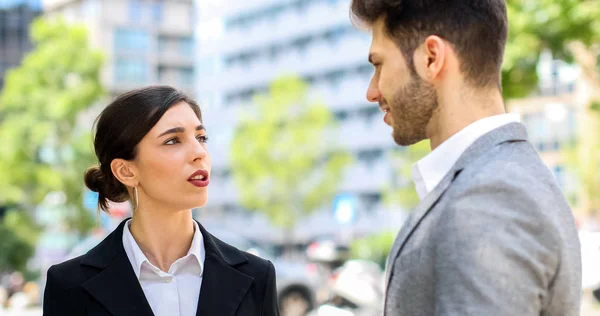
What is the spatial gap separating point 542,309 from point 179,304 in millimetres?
1321

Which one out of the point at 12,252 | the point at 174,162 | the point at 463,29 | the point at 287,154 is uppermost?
the point at 463,29

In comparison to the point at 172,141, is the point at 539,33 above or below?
above

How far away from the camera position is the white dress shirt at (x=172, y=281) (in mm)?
2676

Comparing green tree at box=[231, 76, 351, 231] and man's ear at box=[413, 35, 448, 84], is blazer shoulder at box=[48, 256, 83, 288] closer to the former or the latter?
man's ear at box=[413, 35, 448, 84]

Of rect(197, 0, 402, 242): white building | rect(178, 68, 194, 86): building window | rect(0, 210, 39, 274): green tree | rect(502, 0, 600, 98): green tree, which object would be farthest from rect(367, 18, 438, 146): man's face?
rect(178, 68, 194, 86): building window

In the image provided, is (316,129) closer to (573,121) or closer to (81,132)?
(81,132)

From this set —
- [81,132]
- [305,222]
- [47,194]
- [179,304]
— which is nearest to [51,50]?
[81,132]

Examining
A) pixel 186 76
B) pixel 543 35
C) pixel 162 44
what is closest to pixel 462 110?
pixel 543 35

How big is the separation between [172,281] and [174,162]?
36cm

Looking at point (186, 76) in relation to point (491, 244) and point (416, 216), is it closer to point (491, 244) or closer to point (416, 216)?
point (416, 216)

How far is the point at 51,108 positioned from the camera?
31.9 meters

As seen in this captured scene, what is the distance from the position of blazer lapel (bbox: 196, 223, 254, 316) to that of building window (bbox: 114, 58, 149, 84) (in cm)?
5991

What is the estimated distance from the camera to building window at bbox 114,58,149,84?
6138 cm

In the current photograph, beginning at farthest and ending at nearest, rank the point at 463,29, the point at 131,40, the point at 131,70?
the point at 131,40
the point at 131,70
the point at 463,29
